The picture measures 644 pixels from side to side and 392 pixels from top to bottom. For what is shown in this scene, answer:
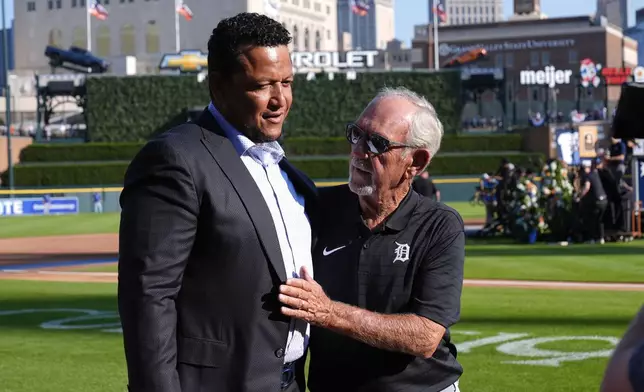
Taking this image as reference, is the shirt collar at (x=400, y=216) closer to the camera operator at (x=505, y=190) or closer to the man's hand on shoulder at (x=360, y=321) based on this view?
the man's hand on shoulder at (x=360, y=321)

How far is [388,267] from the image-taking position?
12.1 ft

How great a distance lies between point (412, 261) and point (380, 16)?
198784 millimetres

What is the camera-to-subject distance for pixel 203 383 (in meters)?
3.35

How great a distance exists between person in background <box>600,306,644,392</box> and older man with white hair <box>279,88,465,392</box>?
74.9 inches

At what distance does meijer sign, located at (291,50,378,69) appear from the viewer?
75688mm

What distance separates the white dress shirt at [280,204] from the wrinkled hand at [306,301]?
3.1 inches

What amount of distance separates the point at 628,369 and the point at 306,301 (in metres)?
1.90

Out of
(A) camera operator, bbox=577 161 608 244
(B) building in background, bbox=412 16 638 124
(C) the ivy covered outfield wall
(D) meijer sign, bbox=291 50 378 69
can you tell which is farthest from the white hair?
(B) building in background, bbox=412 16 638 124

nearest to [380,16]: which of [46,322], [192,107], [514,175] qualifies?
[192,107]

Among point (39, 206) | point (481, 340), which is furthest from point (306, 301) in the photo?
point (39, 206)

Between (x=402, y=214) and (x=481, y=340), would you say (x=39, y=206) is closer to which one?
(x=481, y=340)

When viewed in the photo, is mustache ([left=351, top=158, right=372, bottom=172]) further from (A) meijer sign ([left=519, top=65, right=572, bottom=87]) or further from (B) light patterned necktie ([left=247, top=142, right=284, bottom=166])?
(A) meijer sign ([left=519, top=65, right=572, bottom=87])

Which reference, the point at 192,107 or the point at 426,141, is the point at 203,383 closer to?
the point at 426,141

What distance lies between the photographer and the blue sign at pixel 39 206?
44094mm
